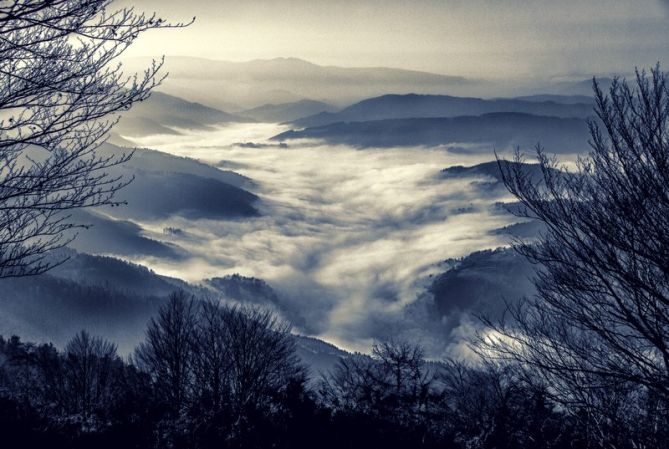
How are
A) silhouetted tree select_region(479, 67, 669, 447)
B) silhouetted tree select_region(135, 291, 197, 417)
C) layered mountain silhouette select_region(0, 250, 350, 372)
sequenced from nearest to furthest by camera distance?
silhouetted tree select_region(479, 67, 669, 447) < silhouetted tree select_region(135, 291, 197, 417) < layered mountain silhouette select_region(0, 250, 350, 372)

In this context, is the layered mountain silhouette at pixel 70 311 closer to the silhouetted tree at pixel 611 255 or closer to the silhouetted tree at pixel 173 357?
the silhouetted tree at pixel 173 357

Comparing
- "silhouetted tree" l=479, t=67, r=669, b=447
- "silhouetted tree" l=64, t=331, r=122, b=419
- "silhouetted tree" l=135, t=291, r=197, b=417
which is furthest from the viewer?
"silhouetted tree" l=64, t=331, r=122, b=419

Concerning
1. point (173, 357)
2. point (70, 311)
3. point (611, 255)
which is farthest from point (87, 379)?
point (70, 311)

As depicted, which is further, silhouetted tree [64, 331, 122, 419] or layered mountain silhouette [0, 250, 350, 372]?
layered mountain silhouette [0, 250, 350, 372]

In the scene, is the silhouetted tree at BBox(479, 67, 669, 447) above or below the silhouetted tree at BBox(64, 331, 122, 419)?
above

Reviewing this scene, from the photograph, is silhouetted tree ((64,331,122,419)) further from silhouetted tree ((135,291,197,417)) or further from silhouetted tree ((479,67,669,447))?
silhouetted tree ((479,67,669,447))

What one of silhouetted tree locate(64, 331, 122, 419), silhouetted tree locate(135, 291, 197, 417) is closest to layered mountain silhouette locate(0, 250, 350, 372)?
silhouetted tree locate(64, 331, 122, 419)

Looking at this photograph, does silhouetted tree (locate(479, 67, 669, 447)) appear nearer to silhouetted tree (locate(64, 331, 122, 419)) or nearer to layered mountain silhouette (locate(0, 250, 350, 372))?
silhouetted tree (locate(64, 331, 122, 419))

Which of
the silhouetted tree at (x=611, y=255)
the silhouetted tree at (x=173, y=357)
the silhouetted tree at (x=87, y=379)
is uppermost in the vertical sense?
the silhouetted tree at (x=611, y=255)

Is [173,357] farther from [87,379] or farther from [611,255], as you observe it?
[611,255]

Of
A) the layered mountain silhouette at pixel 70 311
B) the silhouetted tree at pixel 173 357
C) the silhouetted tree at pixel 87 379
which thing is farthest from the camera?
the layered mountain silhouette at pixel 70 311

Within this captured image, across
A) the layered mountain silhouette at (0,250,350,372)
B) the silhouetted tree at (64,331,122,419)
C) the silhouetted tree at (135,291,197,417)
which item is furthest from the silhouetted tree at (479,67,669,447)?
the layered mountain silhouette at (0,250,350,372)

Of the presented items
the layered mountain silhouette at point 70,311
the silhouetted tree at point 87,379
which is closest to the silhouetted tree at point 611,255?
the silhouetted tree at point 87,379

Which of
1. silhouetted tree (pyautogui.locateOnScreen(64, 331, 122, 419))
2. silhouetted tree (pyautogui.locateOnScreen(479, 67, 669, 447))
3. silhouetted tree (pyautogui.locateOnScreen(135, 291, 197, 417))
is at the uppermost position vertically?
silhouetted tree (pyautogui.locateOnScreen(479, 67, 669, 447))
